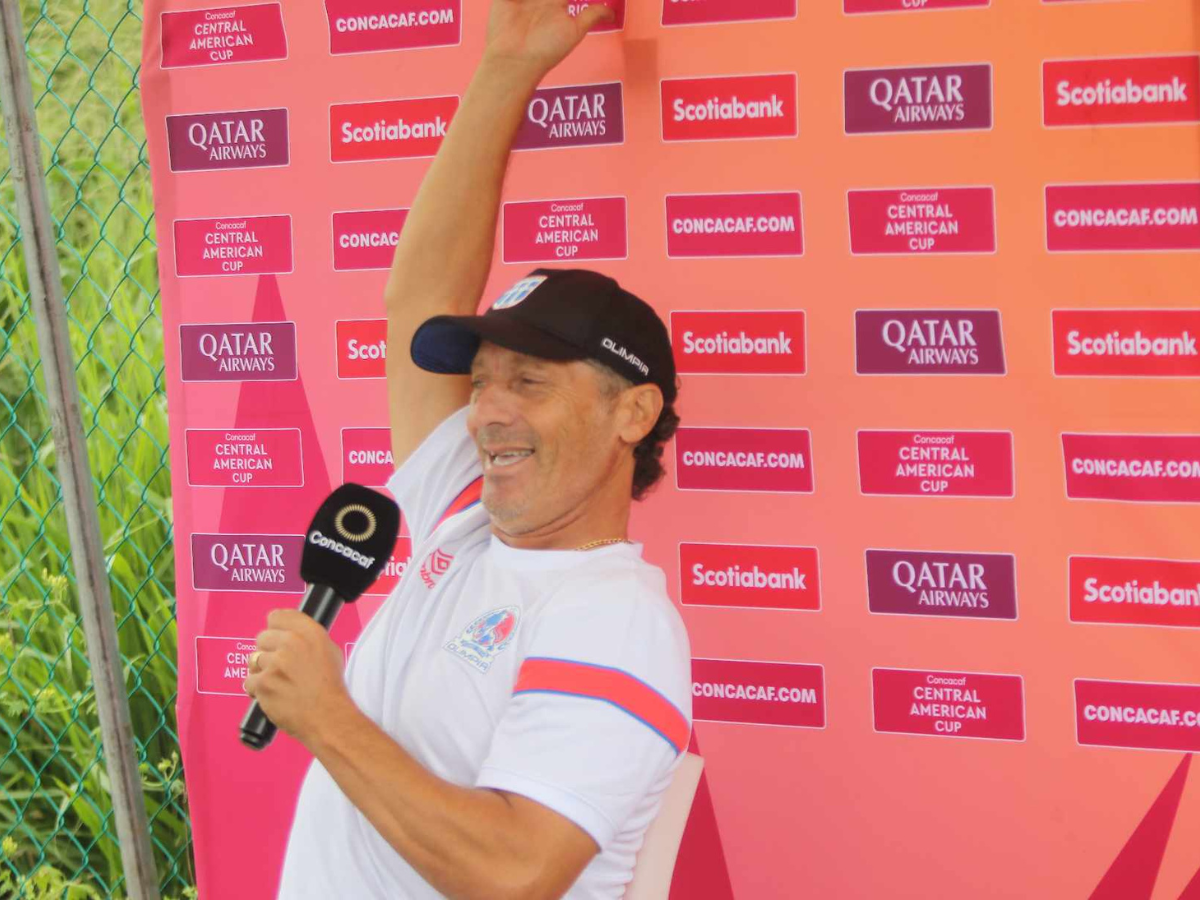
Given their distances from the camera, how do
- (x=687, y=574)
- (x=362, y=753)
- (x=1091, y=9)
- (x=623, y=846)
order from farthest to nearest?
(x=687, y=574)
(x=1091, y=9)
(x=623, y=846)
(x=362, y=753)

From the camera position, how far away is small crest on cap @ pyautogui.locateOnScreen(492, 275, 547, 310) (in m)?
1.68

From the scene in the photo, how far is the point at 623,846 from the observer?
59.6 inches

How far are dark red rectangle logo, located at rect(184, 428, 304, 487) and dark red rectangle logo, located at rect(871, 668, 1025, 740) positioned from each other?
3.95ft

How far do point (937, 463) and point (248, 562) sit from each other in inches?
53.9

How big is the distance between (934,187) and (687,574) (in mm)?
801

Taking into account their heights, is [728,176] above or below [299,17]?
below

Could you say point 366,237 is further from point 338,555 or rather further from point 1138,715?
point 1138,715

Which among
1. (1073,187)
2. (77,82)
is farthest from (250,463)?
(77,82)

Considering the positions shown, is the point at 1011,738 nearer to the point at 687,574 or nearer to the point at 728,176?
the point at 687,574

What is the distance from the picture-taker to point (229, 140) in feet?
7.64

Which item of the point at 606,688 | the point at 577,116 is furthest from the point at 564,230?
the point at 606,688

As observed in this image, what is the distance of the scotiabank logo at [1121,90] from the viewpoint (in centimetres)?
185

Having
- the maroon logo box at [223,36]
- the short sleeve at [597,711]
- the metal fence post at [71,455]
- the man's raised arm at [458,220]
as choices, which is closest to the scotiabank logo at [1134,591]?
the short sleeve at [597,711]

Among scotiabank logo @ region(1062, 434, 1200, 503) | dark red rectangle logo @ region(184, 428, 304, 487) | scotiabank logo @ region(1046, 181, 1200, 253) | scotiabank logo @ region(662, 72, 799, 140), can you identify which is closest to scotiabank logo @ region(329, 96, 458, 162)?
scotiabank logo @ region(662, 72, 799, 140)
